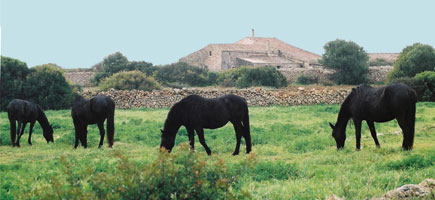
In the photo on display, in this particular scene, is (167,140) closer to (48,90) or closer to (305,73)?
(48,90)

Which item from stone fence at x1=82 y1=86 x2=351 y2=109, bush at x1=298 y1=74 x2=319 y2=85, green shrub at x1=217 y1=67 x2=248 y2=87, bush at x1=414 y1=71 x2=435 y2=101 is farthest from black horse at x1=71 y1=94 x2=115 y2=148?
bush at x1=298 y1=74 x2=319 y2=85

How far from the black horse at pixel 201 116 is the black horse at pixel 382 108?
261 cm

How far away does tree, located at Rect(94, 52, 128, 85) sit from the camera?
54912 millimetres

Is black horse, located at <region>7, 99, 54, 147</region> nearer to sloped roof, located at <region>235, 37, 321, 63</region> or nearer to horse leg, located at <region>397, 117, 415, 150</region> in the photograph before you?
horse leg, located at <region>397, 117, 415, 150</region>

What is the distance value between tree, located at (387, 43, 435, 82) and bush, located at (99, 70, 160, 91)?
25.7 meters

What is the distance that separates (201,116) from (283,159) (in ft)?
7.76

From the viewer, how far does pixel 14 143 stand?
45.4 ft

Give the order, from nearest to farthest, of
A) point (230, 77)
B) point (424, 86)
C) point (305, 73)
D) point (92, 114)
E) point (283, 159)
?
point (283, 159), point (92, 114), point (424, 86), point (230, 77), point (305, 73)

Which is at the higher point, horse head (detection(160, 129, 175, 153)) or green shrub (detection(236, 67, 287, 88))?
green shrub (detection(236, 67, 287, 88))

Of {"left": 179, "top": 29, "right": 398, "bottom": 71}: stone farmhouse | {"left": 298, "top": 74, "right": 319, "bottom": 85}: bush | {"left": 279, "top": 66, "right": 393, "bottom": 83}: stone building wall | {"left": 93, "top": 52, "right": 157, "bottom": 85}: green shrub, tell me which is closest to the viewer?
{"left": 93, "top": 52, "right": 157, "bottom": 85}: green shrub

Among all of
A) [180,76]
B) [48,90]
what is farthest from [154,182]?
[180,76]

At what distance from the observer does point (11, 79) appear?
1248 inches

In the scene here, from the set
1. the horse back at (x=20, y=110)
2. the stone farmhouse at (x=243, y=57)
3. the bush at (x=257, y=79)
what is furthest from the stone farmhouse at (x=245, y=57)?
the horse back at (x=20, y=110)

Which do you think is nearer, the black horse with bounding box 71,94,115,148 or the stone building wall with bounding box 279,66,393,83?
the black horse with bounding box 71,94,115,148
